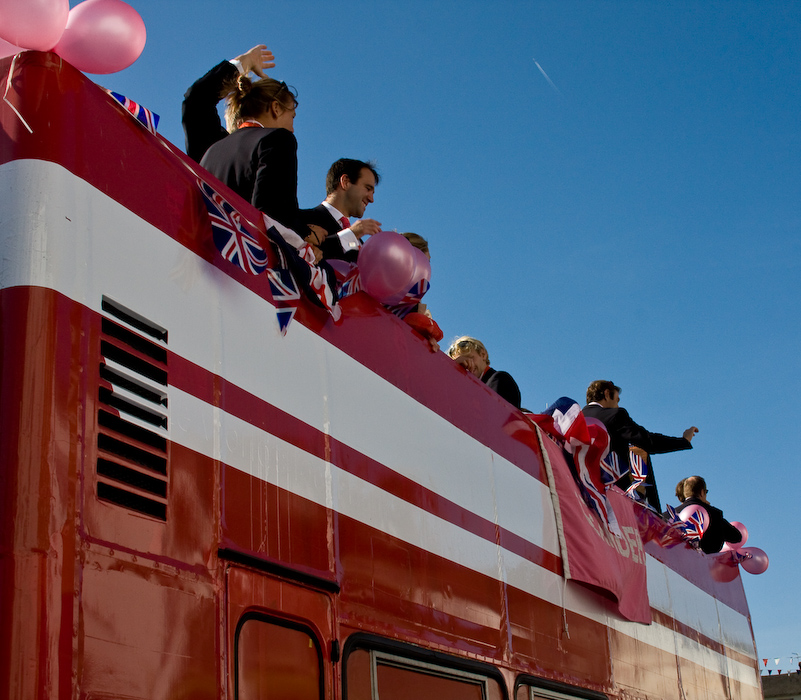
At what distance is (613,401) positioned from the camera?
769 centimetres

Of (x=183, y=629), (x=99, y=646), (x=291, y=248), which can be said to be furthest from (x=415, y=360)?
(x=99, y=646)

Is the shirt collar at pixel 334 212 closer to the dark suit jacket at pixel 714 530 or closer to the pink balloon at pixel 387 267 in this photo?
the pink balloon at pixel 387 267

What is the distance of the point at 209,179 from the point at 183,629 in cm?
143

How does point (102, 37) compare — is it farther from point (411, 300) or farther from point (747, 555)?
point (747, 555)

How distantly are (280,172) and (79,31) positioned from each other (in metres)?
1.23

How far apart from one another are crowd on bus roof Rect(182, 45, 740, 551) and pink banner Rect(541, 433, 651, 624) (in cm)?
57

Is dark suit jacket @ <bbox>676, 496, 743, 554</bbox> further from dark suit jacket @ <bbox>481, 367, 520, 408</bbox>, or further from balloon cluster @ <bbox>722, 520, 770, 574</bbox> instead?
dark suit jacket @ <bbox>481, 367, 520, 408</bbox>

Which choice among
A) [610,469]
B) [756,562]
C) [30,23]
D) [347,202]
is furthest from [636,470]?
[30,23]

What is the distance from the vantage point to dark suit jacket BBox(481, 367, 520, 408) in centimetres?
560

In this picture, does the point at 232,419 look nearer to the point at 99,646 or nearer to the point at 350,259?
the point at 99,646

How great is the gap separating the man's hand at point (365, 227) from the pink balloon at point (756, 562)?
5.84 m

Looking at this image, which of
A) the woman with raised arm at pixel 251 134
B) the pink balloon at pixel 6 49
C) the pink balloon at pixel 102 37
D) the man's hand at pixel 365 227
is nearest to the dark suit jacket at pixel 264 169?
the woman with raised arm at pixel 251 134

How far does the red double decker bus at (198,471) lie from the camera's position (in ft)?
7.33

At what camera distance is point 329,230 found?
4.70m
